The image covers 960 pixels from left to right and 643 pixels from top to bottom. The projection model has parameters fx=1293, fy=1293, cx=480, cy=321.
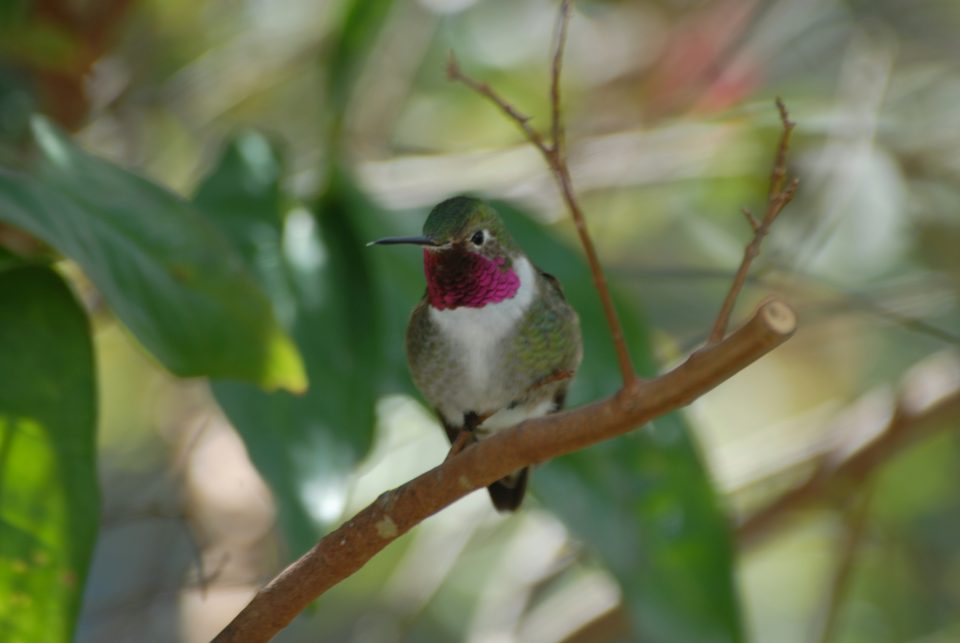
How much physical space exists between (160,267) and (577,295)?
0.86m

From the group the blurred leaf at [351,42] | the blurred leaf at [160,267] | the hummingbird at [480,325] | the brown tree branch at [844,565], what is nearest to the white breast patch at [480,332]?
the hummingbird at [480,325]

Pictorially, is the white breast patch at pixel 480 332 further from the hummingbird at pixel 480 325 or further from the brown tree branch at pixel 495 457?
the brown tree branch at pixel 495 457

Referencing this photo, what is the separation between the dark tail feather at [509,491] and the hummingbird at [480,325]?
193 mm

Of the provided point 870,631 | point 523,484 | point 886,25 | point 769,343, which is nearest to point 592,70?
point 886,25

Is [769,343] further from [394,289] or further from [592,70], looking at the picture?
[592,70]

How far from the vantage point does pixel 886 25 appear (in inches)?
160

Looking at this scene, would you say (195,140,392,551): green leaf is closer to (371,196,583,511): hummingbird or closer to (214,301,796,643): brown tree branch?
(371,196,583,511): hummingbird

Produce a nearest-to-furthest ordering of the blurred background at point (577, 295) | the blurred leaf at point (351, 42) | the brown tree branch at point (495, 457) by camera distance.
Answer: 1. the brown tree branch at point (495, 457)
2. the blurred background at point (577, 295)
3. the blurred leaf at point (351, 42)

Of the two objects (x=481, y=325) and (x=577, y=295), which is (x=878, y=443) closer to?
(x=577, y=295)

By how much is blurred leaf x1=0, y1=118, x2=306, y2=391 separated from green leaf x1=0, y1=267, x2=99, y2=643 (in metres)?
0.11

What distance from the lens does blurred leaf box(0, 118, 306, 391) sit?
1.81m

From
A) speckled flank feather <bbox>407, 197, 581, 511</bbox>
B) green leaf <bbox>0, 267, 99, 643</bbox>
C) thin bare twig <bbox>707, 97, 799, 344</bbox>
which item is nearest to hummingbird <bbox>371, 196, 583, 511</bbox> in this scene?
speckled flank feather <bbox>407, 197, 581, 511</bbox>

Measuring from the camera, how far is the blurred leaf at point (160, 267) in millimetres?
1806

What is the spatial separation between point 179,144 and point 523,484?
2.27m
